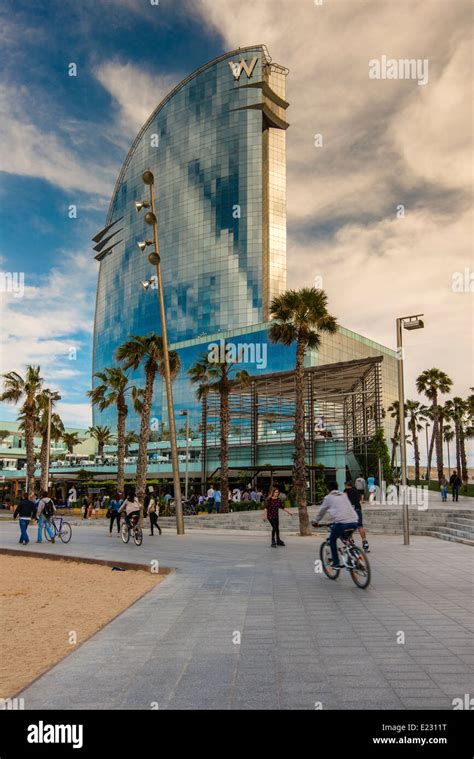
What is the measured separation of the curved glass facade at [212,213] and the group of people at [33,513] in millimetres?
115685

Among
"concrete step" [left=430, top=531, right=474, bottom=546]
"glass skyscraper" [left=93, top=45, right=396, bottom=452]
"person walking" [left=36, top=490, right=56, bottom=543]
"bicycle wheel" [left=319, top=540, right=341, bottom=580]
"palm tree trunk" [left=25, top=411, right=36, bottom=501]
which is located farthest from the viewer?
"glass skyscraper" [left=93, top=45, right=396, bottom=452]

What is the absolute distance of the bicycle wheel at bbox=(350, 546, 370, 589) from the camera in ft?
32.1

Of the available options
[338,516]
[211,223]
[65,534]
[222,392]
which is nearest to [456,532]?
[338,516]

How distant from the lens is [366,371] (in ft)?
140

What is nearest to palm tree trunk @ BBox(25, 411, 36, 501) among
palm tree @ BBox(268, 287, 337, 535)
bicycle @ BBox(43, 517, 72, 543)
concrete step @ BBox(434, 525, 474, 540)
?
bicycle @ BBox(43, 517, 72, 543)

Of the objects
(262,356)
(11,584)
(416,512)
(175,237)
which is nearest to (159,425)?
(262,356)

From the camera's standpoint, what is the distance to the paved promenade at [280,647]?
15.0ft

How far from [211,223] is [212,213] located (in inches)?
101

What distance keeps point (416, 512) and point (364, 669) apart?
65.4ft

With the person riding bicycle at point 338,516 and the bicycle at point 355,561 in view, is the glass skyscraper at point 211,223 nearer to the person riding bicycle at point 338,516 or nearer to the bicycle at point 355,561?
the person riding bicycle at point 338,516

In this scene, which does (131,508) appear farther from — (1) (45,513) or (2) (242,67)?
(2) (242,67)

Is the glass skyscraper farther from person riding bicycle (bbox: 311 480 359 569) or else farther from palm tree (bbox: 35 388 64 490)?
person riding bicycle (bbox: 311 480 359 569)

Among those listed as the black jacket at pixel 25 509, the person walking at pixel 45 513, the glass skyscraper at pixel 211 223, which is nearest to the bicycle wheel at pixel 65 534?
the person walking at pixel 45 513

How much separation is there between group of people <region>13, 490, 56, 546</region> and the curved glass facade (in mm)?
115685
